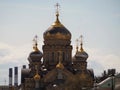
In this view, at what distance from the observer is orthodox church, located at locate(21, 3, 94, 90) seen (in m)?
62.9

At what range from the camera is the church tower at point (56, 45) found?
6594cm

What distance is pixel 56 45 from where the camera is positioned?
66.4 m

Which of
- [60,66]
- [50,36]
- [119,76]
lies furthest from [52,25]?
[119,76]

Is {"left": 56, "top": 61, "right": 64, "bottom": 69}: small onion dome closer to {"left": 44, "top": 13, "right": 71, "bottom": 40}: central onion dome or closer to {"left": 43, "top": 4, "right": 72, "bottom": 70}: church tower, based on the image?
{"left": 43, "top": 4, "right": 72, "bottom": 70}: church tower

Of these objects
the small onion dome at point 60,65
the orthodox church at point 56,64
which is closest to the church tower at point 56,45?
the orthodox church at point 56,64

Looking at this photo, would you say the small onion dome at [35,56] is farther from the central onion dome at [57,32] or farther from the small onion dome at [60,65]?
the small onion dome at [60,65]

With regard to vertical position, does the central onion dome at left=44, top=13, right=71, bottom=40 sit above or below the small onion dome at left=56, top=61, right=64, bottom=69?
above

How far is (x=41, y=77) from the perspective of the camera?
208 ft

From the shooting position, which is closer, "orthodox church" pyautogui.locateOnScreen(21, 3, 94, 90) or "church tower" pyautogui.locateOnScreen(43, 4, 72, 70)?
"orthodox church" pyautogui.locateOnScreen(21, 3, 94, 90)

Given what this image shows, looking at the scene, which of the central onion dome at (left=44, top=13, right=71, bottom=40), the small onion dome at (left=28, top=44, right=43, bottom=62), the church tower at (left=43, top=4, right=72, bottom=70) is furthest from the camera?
the small onion dome at (left=28, top=44, right=43, bottom=62)

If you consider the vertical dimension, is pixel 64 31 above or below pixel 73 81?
above

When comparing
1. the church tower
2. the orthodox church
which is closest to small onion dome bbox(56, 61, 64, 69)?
the orthodox church

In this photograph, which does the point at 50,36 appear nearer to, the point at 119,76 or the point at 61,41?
the point at 61,41

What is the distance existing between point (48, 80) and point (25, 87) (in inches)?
113
